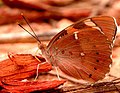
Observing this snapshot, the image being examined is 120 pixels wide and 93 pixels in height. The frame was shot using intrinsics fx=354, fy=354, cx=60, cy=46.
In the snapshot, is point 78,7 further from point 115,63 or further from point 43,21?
point 115,63

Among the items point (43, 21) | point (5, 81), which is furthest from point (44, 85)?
point (43, 21)

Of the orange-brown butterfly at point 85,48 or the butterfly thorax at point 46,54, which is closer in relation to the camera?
the orange-brown butterfly at point 85,48

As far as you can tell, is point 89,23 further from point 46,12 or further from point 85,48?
point 46,12

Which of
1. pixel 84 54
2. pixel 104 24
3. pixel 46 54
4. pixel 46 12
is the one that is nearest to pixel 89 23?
pixel 104 24

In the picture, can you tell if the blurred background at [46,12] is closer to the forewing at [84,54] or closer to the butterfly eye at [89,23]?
the forewing at [84,54]

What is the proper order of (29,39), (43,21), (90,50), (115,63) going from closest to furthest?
(90,50) < (115,63) < (29,39) < (43,21)

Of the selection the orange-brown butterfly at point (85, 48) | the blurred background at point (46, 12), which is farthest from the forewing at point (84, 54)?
the blurred background at point (46, 12)

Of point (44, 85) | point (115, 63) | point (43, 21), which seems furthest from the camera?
point (43, 21)

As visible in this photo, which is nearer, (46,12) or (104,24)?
(104,24)
